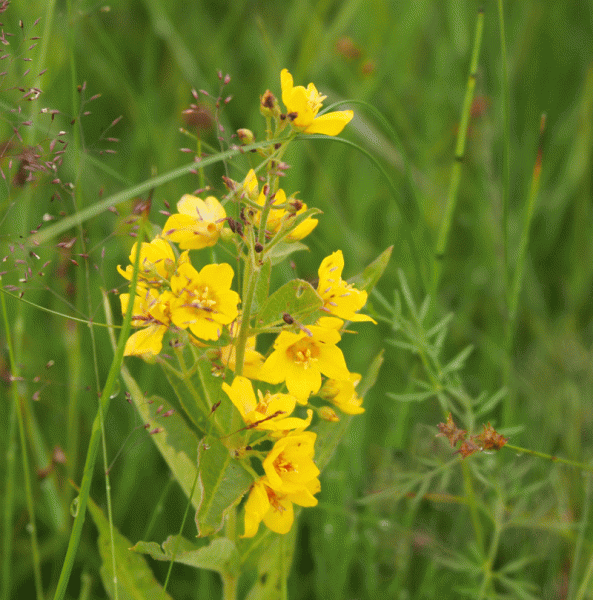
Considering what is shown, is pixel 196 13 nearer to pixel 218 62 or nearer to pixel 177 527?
pixel 218 62

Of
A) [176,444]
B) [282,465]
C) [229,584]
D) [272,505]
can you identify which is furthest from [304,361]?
[229,584]

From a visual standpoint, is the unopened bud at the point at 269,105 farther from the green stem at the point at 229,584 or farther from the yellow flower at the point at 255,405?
the green stem at the point at 229,584

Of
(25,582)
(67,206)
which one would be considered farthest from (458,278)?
(25,582)

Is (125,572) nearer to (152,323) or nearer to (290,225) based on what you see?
(152,323)

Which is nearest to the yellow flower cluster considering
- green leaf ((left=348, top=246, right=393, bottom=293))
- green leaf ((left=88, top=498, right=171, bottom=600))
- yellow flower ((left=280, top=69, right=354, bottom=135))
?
yellow flower ((left=280, top=69, right=354, bottom=135))

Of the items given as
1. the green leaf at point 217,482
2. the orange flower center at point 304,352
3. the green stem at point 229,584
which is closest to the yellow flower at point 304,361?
the orange flower center at point 304,352
